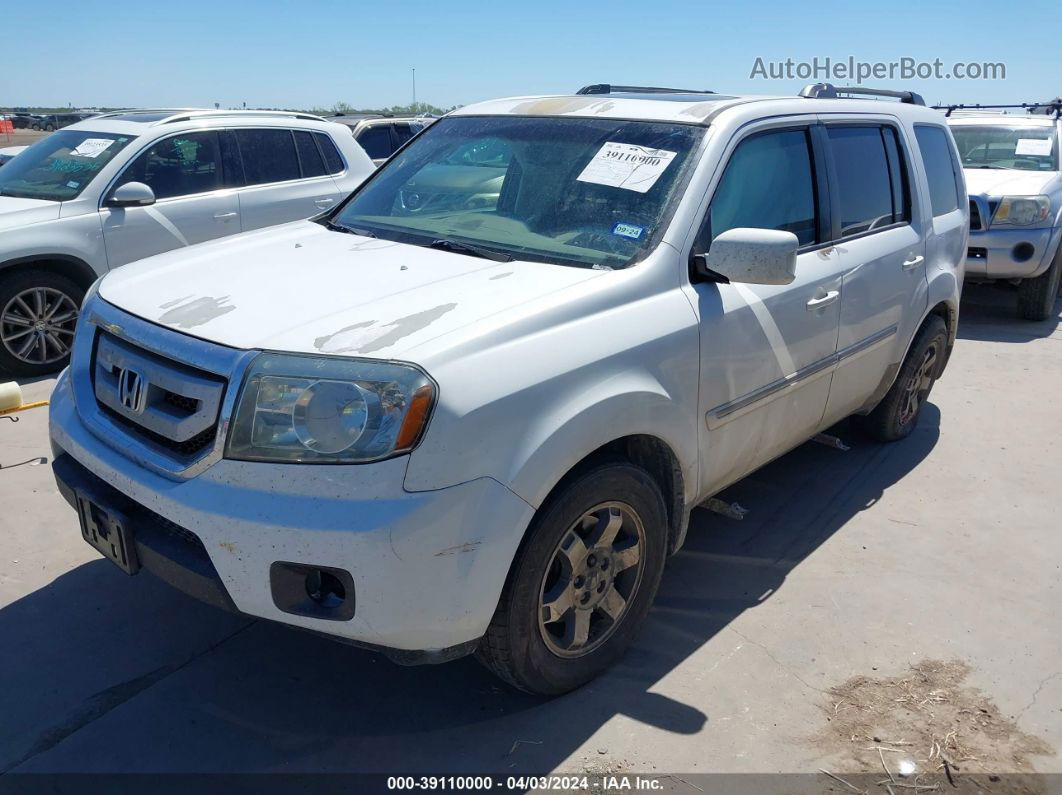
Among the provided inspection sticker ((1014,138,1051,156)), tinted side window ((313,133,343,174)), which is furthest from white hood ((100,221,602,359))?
inspection sticker ((1014,138,1051,156))

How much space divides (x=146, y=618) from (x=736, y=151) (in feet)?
9.18

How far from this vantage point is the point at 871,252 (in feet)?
13.6

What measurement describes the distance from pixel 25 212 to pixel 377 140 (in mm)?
6792

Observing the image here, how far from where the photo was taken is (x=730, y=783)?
267cm

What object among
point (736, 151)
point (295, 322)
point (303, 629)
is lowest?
point (303, 629)

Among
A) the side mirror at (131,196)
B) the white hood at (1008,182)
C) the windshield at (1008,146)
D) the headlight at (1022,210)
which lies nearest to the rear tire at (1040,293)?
the headlight at (1022,210)

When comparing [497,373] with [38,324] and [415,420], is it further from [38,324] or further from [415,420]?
[38,324]

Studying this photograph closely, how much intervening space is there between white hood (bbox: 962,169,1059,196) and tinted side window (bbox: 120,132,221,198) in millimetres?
6458

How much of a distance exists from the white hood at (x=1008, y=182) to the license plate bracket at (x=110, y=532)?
784 centimetres

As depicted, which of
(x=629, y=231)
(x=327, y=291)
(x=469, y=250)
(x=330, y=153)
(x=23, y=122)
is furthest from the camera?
(x=23, y=122)

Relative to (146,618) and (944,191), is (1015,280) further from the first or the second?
(146,618)

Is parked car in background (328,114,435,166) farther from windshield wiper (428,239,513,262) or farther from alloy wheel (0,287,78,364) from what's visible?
windshield wiper (428,239,513,262)

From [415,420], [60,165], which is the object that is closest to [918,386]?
[415,420]

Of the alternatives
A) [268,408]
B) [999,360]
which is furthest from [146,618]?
[999,360]
